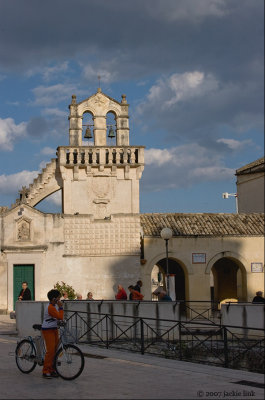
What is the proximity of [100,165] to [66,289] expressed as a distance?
6.85m

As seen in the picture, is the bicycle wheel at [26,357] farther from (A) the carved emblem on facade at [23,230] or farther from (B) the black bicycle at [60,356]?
(A) the carved emblem on facade at [23,230]

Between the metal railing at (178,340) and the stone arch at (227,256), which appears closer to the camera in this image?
the metal railing at (178,340)

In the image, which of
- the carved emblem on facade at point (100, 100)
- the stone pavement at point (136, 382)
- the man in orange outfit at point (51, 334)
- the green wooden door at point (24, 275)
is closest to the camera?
the stone pavement at point (136, 382)

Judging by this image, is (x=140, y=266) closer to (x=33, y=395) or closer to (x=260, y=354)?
(x=260, y=354)

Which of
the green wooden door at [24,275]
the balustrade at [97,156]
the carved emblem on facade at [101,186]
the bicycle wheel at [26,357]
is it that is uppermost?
the balustrade at [97,156]

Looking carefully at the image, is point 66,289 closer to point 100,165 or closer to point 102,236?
point 102,236

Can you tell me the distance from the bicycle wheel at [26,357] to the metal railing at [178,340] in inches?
128

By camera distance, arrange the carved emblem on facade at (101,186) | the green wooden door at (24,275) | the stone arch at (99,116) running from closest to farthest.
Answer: the green wooden door at (24,275) < the carved emblem on facade at (101,186) < the stone arch at (99,116)

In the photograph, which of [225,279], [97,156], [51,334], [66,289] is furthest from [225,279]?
[51,334]

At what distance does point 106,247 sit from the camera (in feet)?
109

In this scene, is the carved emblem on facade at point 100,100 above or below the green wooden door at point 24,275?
above

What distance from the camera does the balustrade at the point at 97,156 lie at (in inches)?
1342

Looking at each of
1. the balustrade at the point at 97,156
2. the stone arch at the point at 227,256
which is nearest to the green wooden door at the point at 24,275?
the balustrade at the point at 97,156

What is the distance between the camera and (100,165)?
34.2 m
